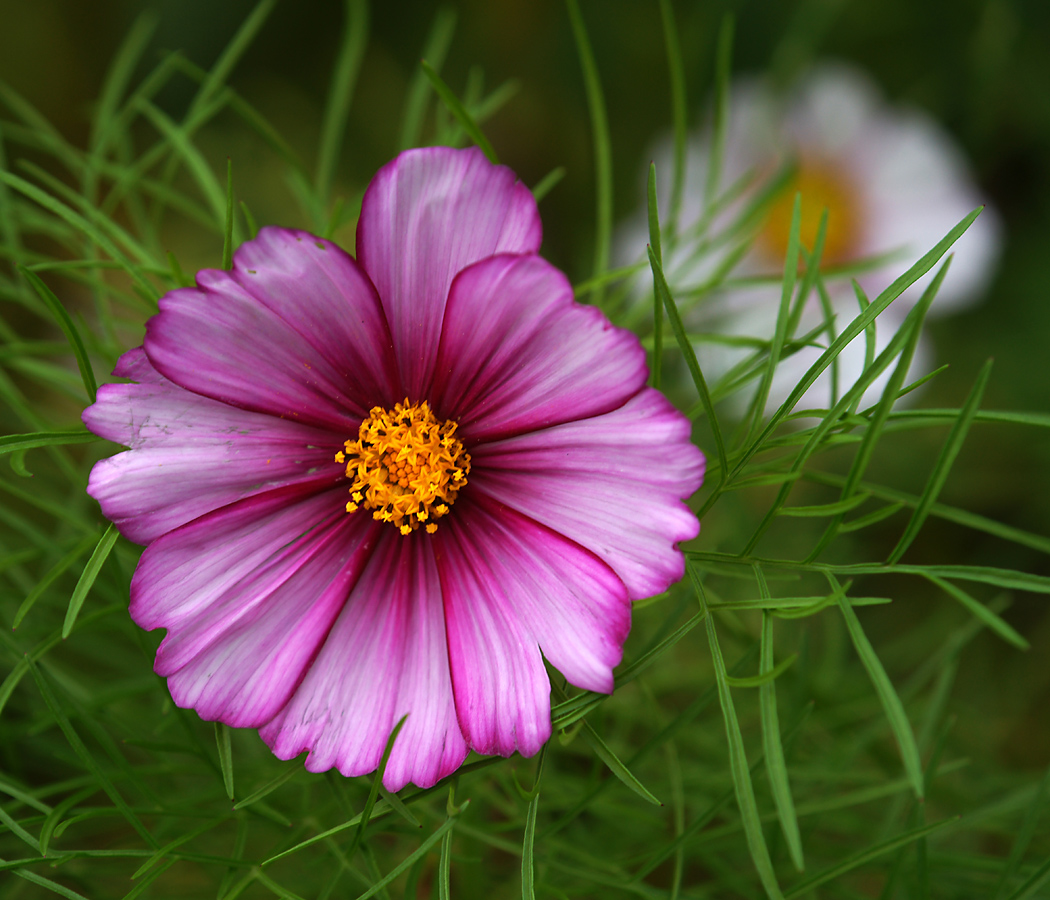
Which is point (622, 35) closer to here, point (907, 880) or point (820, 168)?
point (820, 168)

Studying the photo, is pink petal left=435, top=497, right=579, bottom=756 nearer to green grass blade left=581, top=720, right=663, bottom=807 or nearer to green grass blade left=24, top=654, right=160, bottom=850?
green grass blade left=581, top=720, right=663, bottom=807

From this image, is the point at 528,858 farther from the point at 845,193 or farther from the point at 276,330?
the point at 845,193

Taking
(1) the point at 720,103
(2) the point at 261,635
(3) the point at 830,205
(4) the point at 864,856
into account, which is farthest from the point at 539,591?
(3) the point at 830,205

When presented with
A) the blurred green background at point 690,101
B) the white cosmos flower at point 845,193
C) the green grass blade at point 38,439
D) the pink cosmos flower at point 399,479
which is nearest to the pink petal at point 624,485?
the pink cosmos flower at point 399,479

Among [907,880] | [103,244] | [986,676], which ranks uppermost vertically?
[103,244]

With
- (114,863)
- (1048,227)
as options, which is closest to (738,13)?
(1048,227)

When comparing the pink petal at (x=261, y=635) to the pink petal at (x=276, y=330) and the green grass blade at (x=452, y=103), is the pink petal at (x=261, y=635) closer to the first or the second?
the pink petal at (x=276, y=330)
